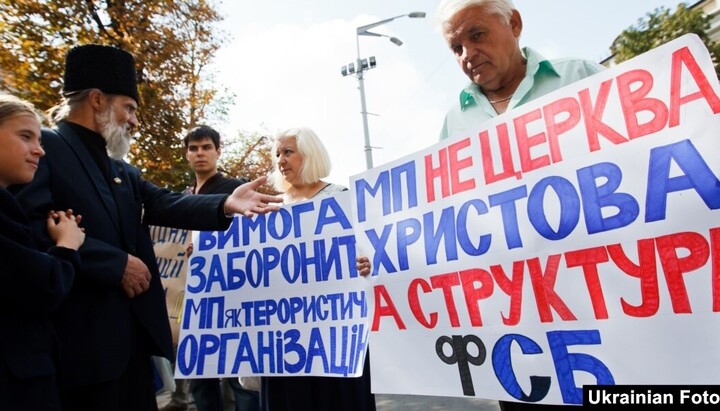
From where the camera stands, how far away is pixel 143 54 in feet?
31.0

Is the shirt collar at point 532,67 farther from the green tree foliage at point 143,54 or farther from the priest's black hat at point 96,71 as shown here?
the green tree foliage at point 143,54

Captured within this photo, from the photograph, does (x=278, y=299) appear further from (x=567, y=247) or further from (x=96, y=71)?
(x=567, y=247)

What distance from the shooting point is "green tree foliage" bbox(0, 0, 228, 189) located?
8.18 metres

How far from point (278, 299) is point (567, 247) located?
158cm

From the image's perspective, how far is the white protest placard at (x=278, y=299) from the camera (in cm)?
242

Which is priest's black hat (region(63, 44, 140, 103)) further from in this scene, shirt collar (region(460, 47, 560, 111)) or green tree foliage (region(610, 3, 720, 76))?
green tree foliage (region(610, 3, 720, 76))

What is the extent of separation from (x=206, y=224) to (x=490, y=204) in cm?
139

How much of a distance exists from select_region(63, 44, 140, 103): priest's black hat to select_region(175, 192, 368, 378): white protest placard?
102 cm

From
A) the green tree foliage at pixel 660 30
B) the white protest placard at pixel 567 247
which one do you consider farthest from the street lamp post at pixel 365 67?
the white protest placard at pixel 567 247

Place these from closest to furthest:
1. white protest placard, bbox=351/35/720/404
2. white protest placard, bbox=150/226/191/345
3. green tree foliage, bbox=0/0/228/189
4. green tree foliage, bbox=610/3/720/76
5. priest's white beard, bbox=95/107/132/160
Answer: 1. white protest placard, bbox=351/35/720/404
2. priest's white beard, bbox=95/107/132/160
3. white protest placard, bbox=150/226/191/345
4. green tree foliage, bbox=0/0/228/189
5. green tree foliage, bbox=610/3/720/76

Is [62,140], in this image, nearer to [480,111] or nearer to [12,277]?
[12,277]

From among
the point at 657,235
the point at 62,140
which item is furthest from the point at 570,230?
the point at 62,140

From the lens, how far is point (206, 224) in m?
2.46

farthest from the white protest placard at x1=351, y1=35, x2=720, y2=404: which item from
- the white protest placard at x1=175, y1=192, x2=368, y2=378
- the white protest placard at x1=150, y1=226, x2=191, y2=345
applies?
the white protest placard at x1=150, y1=226, x2=191, y2=345
